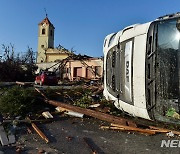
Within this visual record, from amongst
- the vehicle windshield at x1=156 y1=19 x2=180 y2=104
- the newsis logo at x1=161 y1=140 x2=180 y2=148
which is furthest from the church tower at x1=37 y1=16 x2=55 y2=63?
the vehicle windshield at x1=156 y1=19 x2=180 y2=104

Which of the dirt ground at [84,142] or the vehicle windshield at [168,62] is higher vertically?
the vehicle windshield at [168,62]

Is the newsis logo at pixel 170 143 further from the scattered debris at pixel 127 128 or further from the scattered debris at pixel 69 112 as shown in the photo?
the scattered debris at pixel 69 112

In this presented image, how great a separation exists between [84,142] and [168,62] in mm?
2417

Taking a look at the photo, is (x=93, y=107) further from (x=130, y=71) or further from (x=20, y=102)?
(x=130, y=71)

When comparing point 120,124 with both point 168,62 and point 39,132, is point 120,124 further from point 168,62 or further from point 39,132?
point 168,62

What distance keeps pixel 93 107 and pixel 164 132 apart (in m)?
2.89

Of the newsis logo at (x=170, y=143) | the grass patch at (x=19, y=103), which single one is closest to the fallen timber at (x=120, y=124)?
the newsis logo at (x=170, y=143)

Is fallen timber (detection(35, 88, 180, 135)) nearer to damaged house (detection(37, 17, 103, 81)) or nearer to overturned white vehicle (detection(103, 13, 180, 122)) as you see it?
overturned white vehicle (detection(103, 13, 180, 122))

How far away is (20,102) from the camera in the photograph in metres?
8.31

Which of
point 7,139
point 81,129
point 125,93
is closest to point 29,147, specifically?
point 7,139

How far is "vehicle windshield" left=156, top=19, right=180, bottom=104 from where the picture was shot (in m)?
4.16

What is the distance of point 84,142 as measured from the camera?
538cm

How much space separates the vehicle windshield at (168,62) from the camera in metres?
4.16

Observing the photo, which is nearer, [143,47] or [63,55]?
[143,47]
